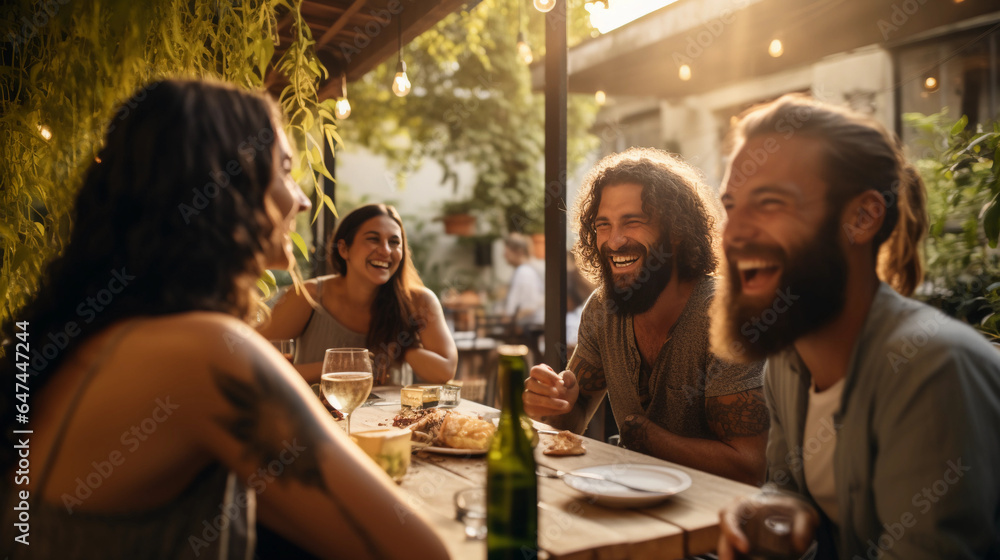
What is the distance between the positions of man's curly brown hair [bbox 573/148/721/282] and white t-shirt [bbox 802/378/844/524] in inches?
40.6

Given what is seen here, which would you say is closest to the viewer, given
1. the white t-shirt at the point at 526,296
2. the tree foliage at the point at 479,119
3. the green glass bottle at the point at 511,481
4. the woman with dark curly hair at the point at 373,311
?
the green glass bottle at the point at 511,481

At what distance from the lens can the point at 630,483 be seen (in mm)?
1388

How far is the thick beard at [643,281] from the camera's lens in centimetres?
231

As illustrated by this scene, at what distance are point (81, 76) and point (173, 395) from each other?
156cm

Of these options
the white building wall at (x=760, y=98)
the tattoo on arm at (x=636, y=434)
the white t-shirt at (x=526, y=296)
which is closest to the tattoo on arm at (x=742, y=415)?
the tattoo on arm at (x=636, y=434)

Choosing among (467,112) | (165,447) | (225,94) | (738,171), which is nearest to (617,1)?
(738,171)

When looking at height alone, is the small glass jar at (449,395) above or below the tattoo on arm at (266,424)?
below

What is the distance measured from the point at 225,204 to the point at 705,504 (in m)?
1.11

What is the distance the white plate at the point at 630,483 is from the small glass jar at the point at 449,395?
878 millimetres

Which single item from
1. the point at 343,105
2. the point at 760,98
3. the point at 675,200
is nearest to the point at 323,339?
the point at 343,105

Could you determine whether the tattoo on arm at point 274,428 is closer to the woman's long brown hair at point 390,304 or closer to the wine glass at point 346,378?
the wine glass at point 346,378

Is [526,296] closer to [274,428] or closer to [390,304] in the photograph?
[390,304]

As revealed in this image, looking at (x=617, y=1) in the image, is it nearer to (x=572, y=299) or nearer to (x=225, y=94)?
(x=225, y=94)

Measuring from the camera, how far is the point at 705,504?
4.38 feet
